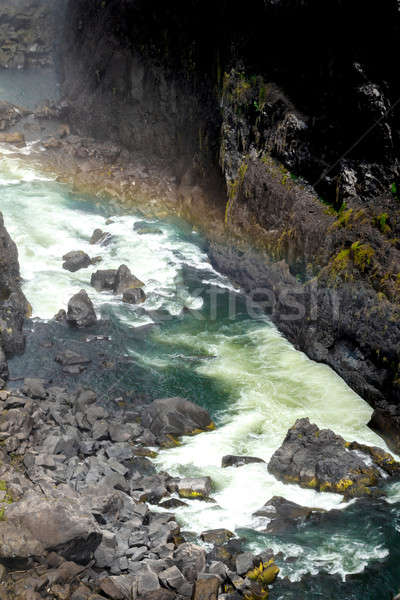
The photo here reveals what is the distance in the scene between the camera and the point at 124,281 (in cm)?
2614

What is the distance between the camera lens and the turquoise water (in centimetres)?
1345

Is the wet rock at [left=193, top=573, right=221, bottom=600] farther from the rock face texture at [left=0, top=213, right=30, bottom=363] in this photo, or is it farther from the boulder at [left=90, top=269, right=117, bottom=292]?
the boulder at [left=90, top=269, right=117, bottom=292]

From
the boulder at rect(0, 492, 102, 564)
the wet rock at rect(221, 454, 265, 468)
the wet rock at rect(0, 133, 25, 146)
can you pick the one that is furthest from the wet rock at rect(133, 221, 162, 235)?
the boulder at rect(0, 492, 102, 564)

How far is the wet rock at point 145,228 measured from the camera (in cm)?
3209

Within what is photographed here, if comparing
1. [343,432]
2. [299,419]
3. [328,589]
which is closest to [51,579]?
[328,589]

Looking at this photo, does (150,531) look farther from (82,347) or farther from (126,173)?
(126,173)

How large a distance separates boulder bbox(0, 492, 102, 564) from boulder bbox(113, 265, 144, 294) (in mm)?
14474

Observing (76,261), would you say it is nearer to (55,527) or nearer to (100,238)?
(100,238)

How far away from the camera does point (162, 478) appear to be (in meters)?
15.5

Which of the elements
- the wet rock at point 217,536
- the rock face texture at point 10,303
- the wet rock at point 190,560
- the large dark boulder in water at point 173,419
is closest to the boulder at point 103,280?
the rock face texture at point 10,303

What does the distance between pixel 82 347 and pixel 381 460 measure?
11354mm

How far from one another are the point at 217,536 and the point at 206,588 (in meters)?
1.89

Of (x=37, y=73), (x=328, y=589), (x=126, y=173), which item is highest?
(x=37, y=73)

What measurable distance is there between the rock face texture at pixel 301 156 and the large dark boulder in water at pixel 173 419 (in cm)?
625
